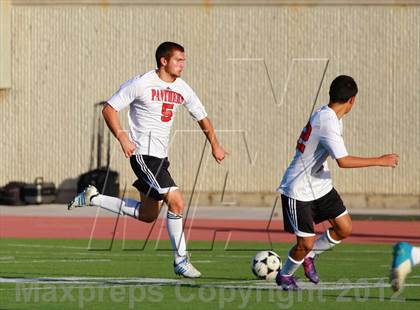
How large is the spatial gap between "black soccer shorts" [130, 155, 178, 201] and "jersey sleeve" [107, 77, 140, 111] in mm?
590

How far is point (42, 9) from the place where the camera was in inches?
1355

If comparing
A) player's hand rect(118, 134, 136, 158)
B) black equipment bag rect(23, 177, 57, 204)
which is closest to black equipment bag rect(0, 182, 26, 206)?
black equipment bag rect(23, 177, 57, 204)

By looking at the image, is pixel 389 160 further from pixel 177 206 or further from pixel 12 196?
pixel 12 196

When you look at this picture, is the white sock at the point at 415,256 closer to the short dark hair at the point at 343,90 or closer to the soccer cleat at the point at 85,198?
the short dark hair at the point at 343,90

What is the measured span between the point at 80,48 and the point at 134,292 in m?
22.0

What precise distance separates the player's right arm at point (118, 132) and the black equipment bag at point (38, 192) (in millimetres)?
19457

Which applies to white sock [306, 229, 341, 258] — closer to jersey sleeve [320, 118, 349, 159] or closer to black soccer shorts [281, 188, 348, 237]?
black soccer shorts [281, 188, 348, 237]

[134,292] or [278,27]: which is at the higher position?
[278,27]

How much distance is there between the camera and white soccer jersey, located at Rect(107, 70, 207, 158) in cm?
1416

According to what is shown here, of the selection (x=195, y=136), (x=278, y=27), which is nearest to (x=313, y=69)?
(x=278, y=27)

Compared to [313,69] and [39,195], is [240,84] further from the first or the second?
[39,195]

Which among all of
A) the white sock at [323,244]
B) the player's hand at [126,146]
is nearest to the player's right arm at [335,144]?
the white sock at [323,244]

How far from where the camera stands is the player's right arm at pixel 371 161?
11.9 m

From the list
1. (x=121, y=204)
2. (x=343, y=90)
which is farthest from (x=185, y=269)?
(x=343, y=90)
